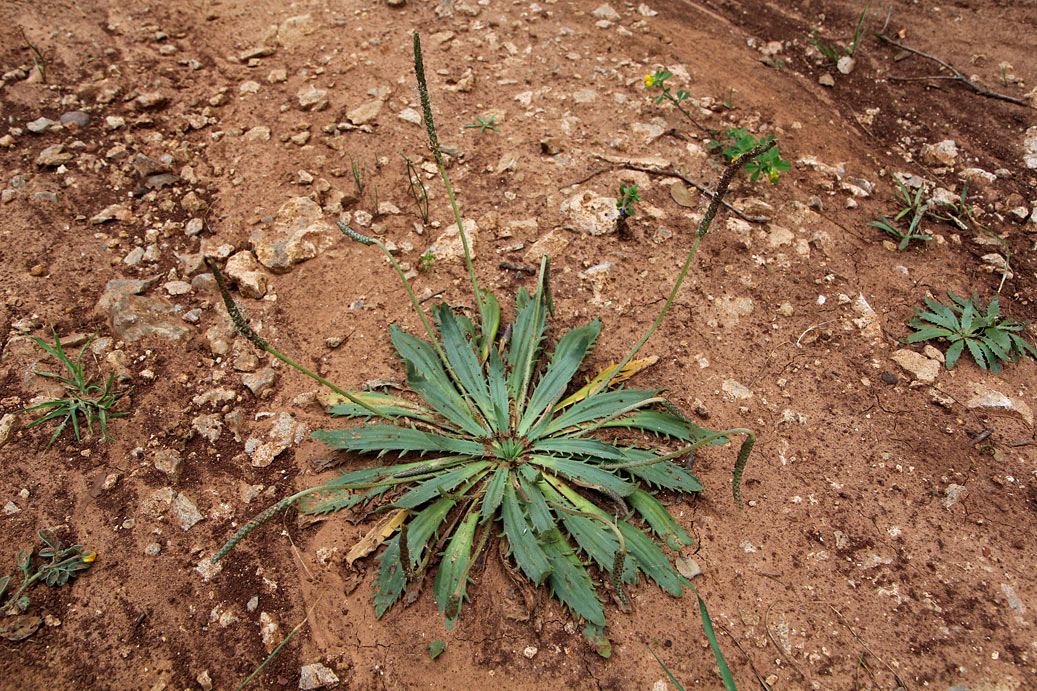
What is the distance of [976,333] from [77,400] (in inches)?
144

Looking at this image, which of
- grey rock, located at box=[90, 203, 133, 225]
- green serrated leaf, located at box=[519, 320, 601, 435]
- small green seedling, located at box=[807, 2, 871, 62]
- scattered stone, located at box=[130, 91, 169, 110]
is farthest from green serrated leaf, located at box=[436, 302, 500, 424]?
small green seedling, located at box=[807, 2, 871, 62]

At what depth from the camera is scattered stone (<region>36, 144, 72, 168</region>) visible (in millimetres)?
3268

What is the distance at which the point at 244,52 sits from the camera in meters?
3.97

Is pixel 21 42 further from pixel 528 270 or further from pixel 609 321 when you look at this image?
pixel 609 321

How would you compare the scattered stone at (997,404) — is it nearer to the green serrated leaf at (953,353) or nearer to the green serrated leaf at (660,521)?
the green serrated leaf at (953,353)

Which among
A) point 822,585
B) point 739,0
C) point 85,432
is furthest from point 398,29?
point 822,585

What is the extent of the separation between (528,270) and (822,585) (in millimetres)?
1680

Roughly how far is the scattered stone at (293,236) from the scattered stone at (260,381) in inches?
Answer: 21.2

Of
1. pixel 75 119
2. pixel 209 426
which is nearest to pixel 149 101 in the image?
pixel 75 119

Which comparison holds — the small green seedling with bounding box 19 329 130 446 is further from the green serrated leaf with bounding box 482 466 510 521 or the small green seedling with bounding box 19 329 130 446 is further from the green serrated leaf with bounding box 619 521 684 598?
the green serrated leaf with bounding box 619 521 684 598

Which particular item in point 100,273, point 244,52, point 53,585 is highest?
point 244,52

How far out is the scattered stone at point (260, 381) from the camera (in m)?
2.64

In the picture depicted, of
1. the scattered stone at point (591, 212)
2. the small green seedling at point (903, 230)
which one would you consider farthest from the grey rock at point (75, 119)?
the small green seedling at point (903, 230)

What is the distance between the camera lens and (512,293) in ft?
9.62
